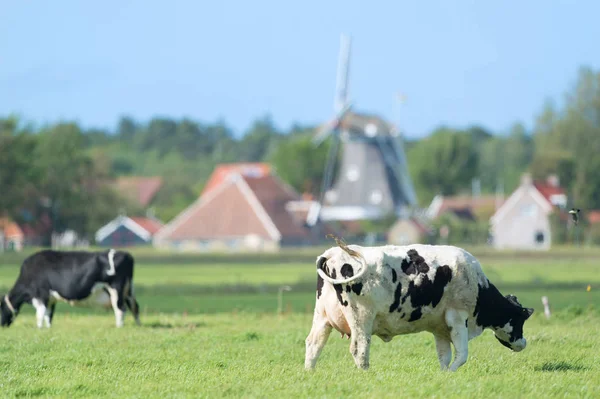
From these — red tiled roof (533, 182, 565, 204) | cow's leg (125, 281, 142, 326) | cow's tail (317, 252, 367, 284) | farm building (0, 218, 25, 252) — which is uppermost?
cow's tail (317, 252, 367, 284)

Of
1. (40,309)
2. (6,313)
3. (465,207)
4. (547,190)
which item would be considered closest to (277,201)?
(547,190)

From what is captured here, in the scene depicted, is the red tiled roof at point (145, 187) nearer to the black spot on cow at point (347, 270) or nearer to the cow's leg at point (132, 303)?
the cow's leg at point (132, 303)

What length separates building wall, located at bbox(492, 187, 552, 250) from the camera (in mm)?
119812

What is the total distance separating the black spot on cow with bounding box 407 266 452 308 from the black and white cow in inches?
521

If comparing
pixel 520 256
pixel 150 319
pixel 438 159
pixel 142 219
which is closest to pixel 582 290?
pixel 150 319

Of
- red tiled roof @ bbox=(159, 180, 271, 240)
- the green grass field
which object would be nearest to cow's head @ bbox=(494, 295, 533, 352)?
the green grass field

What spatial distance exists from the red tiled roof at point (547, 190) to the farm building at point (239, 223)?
24.5 meters

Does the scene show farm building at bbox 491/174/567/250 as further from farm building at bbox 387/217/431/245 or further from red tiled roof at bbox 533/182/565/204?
farm building at bbox 387/217/431/245

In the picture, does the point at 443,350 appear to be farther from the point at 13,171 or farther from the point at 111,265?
the point at 13,171

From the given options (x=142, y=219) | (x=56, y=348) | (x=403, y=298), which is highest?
(x=403, y=298)

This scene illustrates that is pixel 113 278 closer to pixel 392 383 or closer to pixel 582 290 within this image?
pixel 392 383

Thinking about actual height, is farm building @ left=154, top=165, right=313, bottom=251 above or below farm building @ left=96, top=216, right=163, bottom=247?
above

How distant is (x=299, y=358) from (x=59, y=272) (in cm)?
1139

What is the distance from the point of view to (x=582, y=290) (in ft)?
150
